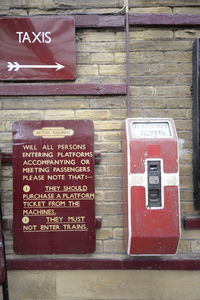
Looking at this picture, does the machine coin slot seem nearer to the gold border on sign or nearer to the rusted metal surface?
the rusted metal surface

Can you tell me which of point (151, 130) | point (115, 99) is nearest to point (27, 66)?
point (115, 99)

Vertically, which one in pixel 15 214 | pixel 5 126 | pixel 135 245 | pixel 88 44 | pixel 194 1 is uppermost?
pixel 194 1

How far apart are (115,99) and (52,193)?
1.15 metres

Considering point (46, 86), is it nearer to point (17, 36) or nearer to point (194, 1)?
point (17, 36)

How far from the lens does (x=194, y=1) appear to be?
3.65m

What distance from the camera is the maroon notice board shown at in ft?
11.6

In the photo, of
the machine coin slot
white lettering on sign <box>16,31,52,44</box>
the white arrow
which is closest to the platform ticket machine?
the machine coin slot

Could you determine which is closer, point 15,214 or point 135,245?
point 135,245

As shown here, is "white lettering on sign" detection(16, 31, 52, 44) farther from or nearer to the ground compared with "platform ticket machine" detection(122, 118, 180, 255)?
farther from the ground

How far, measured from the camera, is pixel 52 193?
353cm

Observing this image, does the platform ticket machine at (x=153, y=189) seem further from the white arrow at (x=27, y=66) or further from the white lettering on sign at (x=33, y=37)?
the white lettering on sign at (x=33, y=37)

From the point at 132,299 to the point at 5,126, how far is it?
2170 mm

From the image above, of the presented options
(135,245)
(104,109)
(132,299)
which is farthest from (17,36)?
(132,299)

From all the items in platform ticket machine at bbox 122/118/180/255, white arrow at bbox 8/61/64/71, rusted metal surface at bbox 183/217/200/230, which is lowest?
rusted metal surface at bbox 183/217/200/230
